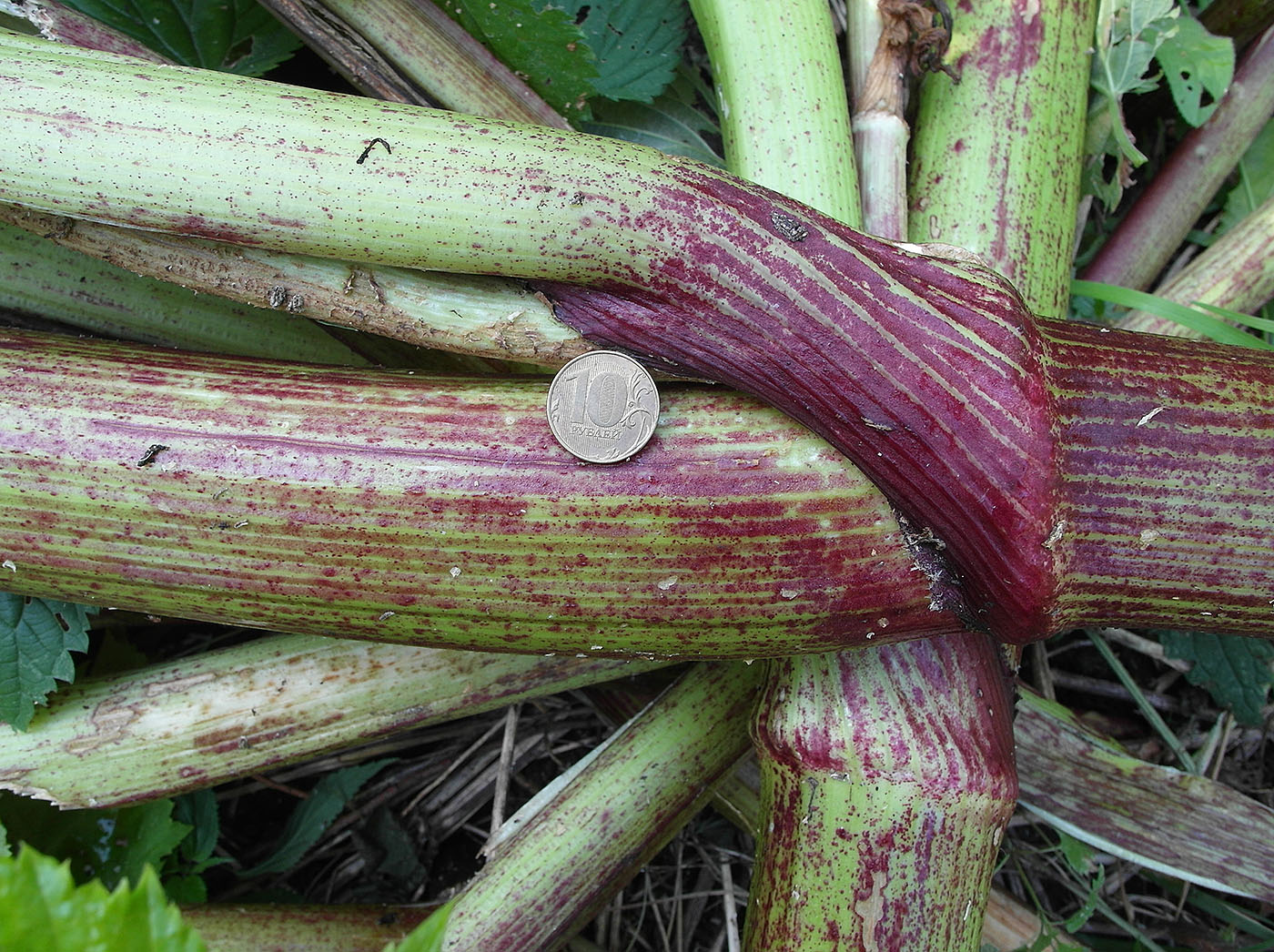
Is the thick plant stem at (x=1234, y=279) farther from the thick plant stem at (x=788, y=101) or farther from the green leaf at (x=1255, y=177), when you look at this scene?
Result: the thick plant stem at (x=788, y=101)

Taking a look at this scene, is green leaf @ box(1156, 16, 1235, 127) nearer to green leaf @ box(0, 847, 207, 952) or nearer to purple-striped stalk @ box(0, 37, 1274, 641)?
purple-striped stalk @ box(0, 37, 1274, 641)

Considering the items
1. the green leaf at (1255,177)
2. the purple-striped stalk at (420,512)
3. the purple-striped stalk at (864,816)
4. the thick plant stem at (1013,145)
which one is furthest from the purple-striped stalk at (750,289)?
the green leaf at (1255,177)

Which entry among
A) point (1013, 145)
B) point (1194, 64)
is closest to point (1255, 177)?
point (1194, 64)

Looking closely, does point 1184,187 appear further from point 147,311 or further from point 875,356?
point 147,311

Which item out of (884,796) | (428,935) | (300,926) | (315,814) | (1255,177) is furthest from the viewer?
(1255,177)

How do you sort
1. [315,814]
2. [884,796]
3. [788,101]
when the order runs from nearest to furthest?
[884,796] → [788,101] → [315,814]

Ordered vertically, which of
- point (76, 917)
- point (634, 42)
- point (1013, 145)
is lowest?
point (76, 917)

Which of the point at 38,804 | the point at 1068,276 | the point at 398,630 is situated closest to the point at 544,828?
the point at 398,630
